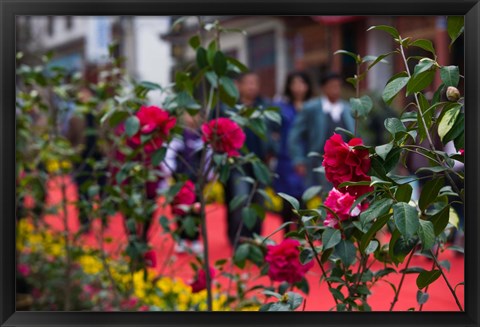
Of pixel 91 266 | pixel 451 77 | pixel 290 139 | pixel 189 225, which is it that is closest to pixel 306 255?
pixel 451 77

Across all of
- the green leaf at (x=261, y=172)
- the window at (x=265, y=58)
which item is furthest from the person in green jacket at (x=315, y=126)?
the window at (x=265, y=58)

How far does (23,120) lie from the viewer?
4.32 meters

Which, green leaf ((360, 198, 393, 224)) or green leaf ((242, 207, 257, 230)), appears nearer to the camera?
green leaf ((360, 198, 393, 224))

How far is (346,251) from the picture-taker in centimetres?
192

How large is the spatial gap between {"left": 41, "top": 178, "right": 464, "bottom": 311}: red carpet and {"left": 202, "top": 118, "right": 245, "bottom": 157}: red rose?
39 centimetres

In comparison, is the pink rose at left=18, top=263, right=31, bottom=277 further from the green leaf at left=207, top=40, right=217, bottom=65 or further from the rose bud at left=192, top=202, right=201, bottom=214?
the green leaf at left=207, top=40, right=217, bottom=65

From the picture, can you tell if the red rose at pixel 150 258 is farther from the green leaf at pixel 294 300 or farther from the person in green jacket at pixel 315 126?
the person in green jacket at pixel 315 126

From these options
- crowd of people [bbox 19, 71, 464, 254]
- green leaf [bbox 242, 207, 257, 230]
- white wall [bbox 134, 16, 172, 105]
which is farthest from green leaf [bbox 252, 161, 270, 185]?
white wall [bbox 134, 16, 172, 105]

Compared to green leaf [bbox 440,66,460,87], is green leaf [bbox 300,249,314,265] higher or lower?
lower

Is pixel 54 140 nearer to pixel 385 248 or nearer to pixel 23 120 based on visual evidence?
pixel 23 120

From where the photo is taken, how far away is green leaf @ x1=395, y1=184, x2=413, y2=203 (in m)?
1.61
